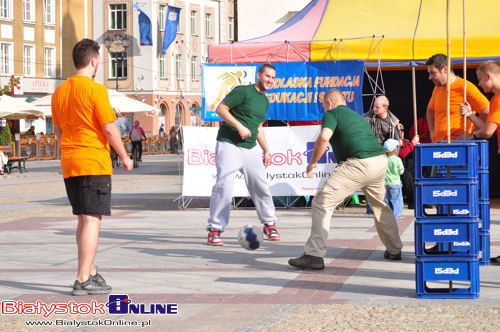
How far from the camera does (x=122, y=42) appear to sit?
6581cm

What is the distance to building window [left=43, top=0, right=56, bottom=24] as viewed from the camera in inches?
2379

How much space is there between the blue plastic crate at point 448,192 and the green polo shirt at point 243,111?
362cm

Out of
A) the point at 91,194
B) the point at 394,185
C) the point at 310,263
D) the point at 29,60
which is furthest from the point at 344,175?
the point at 29,60

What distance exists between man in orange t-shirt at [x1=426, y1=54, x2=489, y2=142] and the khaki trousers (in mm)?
955

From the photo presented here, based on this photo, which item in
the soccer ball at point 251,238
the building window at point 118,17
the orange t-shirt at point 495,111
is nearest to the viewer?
the orange t-shirt at point 495,111

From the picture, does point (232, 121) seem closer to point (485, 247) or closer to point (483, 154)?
point (483, 154)

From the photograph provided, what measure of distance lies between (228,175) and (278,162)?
4.63 meters

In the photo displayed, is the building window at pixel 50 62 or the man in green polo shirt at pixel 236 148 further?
the building window at pixel 50 62

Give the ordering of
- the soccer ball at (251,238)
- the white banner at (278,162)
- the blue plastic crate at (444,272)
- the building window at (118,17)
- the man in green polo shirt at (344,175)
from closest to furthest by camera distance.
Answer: the blue plastic crate at (444,272) → the man in green polo shirt at (344,175) → the soccer ball at (251,238) → the white banner at (278,162) → the building window at (118,17)

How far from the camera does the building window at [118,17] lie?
2591 inches

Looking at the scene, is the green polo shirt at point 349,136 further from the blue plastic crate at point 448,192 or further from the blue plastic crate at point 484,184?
the blue plastic crate at point 448,192

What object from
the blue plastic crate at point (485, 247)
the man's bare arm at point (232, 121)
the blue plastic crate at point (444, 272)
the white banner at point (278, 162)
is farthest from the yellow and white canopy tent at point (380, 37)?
the blue plastic crate at point (444, 272)

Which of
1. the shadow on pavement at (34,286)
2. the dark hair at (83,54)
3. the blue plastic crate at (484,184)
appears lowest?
the shadow on pavement at (34,286)

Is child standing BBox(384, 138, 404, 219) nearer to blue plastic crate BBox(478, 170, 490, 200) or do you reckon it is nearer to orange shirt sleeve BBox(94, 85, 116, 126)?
blue plastic crate BBox(478, 170, 490, 200)
